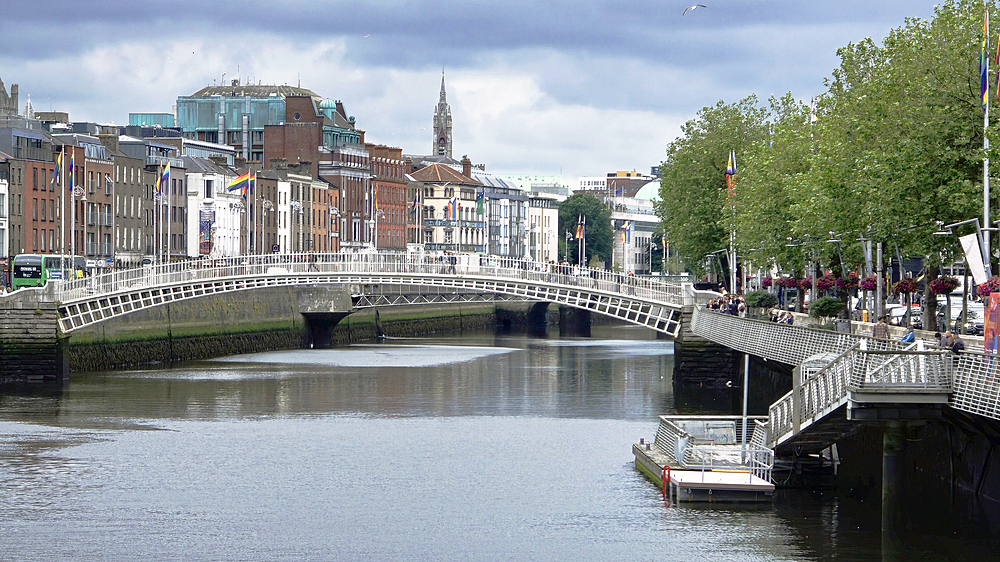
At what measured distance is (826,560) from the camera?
32.2 meters

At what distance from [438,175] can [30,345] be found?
12077cm

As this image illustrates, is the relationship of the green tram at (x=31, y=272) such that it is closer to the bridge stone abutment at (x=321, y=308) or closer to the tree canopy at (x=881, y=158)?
the bridge stone abutment at (x=321, y=308)

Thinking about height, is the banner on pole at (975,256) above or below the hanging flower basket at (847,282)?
above

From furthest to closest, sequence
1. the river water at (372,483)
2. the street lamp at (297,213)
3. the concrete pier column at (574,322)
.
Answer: the street lamp at (297,213) < the concrete pier column at (574,322) < the river water at (372,483)

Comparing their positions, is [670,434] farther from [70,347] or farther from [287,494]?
[70,347]

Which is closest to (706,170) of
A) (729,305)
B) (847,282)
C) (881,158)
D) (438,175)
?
(729,305)

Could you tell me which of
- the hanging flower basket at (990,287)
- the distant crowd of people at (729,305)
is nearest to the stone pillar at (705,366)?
the distant crowd of people at (729,305)

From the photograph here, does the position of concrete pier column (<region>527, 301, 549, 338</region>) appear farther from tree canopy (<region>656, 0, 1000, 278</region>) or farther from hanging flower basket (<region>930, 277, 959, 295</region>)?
hanging flower basket (<region>930, 277, 959, 295</region>)

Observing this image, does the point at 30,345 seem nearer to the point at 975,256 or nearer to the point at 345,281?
the point at 345,281

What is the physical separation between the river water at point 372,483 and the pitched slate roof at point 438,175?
382ft

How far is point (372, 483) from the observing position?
137 feet

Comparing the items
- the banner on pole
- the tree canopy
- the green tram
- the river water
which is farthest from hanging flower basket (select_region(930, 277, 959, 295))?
the green tram

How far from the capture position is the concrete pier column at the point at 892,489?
32281 mm

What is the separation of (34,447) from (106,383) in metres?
20.9
